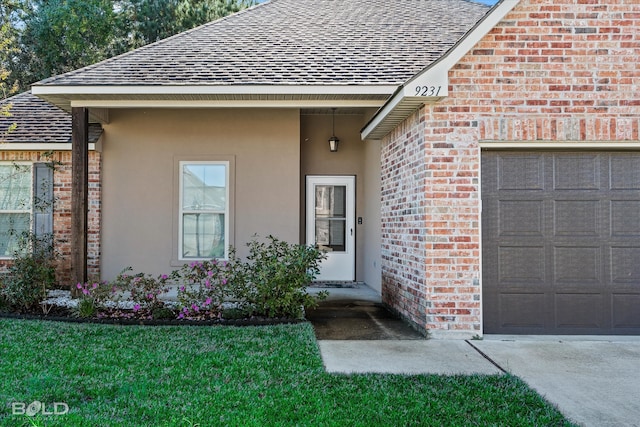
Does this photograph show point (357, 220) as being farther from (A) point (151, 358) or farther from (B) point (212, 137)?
(A) point (151, 358)

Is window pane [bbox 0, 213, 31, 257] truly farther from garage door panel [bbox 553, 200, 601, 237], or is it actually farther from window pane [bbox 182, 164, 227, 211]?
garage door panel [bbox 553, 200, 601, 237]

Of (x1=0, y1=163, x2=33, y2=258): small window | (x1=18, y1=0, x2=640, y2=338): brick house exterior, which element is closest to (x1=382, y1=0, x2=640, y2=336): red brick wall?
(x1=18, y1=0, x2=640, y2=338): brick house exterior

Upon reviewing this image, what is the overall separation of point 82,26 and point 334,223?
43.5 feet

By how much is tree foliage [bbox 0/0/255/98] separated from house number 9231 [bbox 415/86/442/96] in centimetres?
1602

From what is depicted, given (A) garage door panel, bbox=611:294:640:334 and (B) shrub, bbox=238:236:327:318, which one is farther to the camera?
(B) shrub, bbox=238:236:327:318

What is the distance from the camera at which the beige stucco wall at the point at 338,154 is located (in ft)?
33.1

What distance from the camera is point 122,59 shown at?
8477 mm

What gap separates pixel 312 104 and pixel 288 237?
7.99 ft

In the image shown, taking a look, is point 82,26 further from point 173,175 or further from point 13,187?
point 173,175

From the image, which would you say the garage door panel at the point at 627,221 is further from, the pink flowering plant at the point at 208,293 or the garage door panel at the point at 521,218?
the pink flowering plant at the point at 208,293

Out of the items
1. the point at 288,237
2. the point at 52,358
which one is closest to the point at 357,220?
the point at 288,237

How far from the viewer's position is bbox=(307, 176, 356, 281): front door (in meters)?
10.2

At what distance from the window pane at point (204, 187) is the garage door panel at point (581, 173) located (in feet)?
17.9

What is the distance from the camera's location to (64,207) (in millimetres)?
8984
